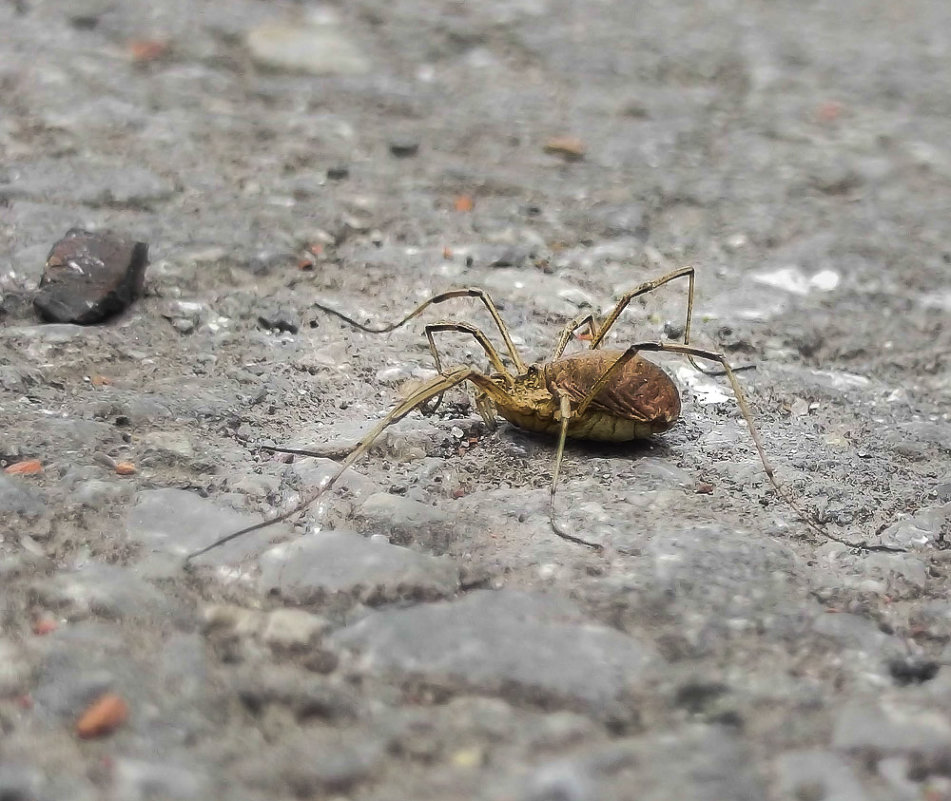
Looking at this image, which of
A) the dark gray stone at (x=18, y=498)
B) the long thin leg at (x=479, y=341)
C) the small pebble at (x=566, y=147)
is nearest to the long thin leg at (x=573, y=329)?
the long thin leg at (x=479, y=341)

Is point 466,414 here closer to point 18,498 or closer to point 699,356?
point 699,356

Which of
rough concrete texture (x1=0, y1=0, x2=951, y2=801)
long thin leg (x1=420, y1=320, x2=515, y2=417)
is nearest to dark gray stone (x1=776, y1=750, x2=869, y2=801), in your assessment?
rough concrete texture (x1=0, y1=0, x2=951, y2=801)

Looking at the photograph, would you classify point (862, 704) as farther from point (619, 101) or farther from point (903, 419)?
point (619, 101)

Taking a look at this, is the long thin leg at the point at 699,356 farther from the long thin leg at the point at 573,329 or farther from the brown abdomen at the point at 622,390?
the long thin leg at the point at 573,329

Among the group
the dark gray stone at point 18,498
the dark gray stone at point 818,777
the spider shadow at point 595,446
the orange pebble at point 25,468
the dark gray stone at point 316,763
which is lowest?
the spider shadow at point 595,446

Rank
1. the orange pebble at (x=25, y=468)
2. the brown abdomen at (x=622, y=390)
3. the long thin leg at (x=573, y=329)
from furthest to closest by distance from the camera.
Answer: the long thin leg at (x=573, y=329), the brown abdomen at (x=622, y=390), the orange pebble at (x=25, y=468)

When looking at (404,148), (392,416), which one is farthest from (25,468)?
(404,148)

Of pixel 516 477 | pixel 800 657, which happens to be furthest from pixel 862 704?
pixel 516 477
